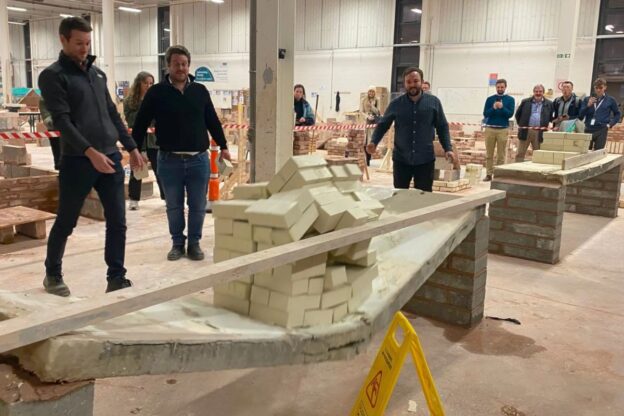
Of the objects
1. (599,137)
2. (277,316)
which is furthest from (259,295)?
(599,137)

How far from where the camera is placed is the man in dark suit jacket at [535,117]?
1027 cm

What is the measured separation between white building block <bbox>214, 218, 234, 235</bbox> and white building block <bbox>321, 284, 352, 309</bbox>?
1.56ft

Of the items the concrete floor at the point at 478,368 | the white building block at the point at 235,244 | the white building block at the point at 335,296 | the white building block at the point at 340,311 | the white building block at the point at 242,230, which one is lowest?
the concrete floor at the point at 478,368

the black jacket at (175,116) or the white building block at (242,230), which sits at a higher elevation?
the black jacket at (175,116)

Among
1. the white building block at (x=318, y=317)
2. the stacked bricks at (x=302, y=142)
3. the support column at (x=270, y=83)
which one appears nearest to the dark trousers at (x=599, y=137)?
the stacked bricks at (x=302, y=142)

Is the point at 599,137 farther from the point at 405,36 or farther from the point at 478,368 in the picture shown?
the point at 405,36

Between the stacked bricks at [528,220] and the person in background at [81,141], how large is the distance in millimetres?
3596

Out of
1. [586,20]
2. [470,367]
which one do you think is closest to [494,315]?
[470,367]

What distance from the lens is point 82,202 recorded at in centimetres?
Answer: 376

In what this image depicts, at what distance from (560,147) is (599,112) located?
3510mm

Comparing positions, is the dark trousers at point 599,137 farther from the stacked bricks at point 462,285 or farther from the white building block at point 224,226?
the white building block at point 224,226

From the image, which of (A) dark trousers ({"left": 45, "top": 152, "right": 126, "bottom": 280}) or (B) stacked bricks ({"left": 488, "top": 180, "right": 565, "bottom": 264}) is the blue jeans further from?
(B) stacked bricks ({"left": 488, "top": 180, "right": 565, "bottom": 264})

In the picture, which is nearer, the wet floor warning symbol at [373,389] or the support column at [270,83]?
the wet floor warning symbol at [373,389]

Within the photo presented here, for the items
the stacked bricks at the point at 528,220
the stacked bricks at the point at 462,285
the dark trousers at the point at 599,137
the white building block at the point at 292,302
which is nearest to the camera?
the white building block at the point at 292,302
